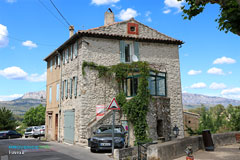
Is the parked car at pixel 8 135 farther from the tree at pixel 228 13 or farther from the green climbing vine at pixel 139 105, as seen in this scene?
the tree at pixel 228 13

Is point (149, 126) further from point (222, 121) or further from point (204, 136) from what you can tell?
point (222, 121)

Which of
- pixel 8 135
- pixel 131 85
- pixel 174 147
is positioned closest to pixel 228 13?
pixel 174 147

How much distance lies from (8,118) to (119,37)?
1248 inches

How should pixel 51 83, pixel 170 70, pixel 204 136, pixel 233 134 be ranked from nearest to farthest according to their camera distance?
pixel 204 136 < pixel 233 134 < pixel 170 70 < pixel 51 83

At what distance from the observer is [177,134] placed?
59.6 feet

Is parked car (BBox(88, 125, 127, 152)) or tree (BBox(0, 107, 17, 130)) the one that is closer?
parked car (BBox(88, 125, 127, 152))

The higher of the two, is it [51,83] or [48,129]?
[51,83]

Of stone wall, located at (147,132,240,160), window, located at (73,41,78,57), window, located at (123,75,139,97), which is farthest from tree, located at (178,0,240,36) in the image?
window, located at (73,41,78,57)

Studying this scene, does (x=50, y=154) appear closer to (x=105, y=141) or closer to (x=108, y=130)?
(x=105, y=141)

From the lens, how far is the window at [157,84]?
16359 millimetres

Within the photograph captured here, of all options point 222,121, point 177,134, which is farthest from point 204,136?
point 222,121

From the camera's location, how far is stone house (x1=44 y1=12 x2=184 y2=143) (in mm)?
16266

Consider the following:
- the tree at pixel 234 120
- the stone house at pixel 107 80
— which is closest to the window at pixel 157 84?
the stone house at pixel 107 80

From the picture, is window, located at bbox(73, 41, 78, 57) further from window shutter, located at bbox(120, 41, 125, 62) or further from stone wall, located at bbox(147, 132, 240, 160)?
stone wall, located at bbox(147, 132, 240, 160)
